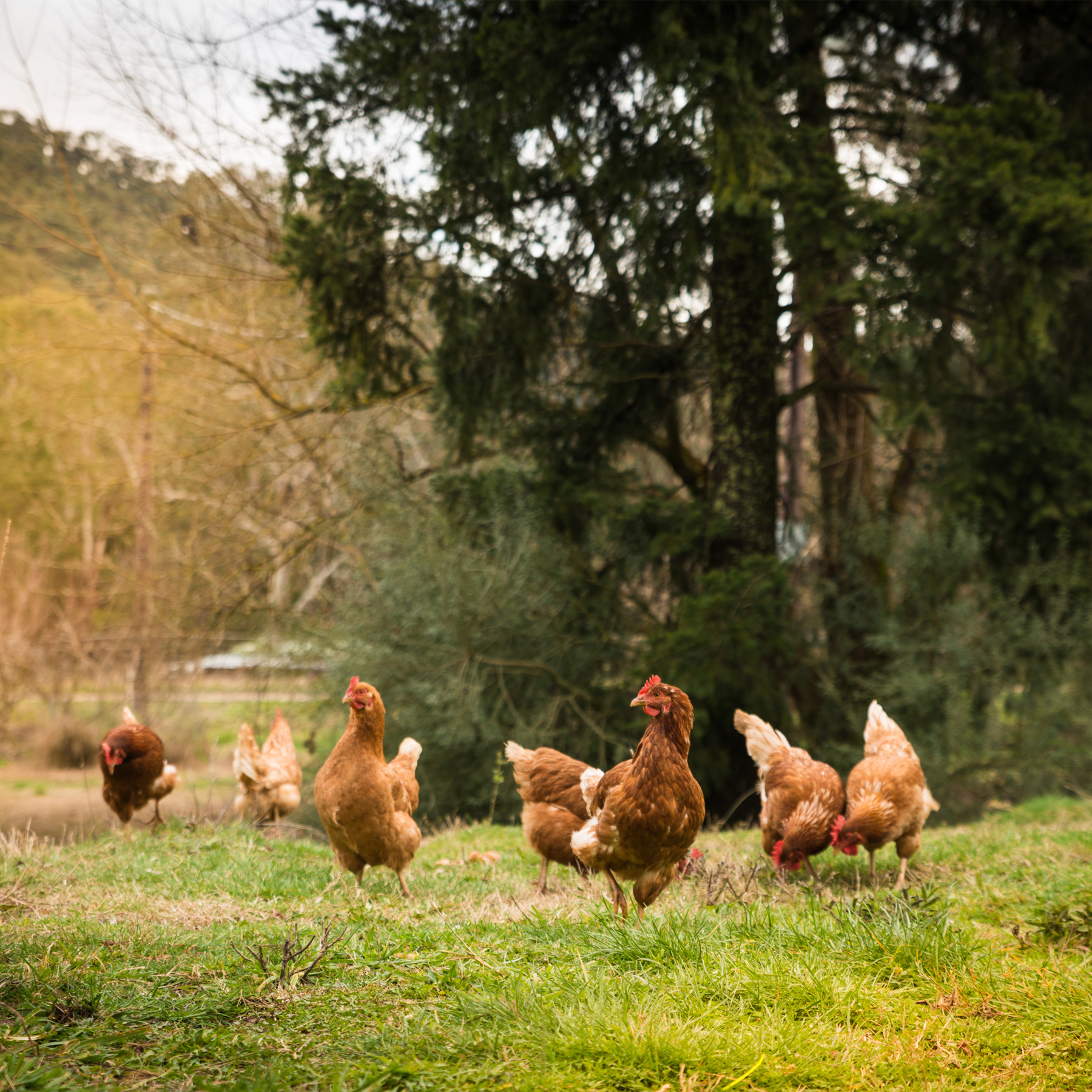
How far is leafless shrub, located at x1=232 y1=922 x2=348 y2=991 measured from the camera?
2.79 meters

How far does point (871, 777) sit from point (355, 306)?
7257 millimetres

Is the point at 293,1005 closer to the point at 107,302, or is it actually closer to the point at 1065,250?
the point at 1065,250

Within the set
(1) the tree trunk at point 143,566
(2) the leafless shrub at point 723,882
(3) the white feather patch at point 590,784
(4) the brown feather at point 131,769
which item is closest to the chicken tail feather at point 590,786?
(3) the white feather patch at point 590,784

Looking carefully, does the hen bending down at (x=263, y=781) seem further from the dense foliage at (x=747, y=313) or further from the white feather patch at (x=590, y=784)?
the white feather patch at (x=590, y=784)

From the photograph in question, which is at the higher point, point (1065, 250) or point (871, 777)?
point (1065, 250)

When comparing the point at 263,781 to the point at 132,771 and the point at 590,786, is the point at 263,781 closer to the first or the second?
the point at 132,771

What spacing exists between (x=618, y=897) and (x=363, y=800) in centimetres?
161

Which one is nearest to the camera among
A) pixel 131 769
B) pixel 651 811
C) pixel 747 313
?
pixel 651 811

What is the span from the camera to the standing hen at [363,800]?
4902 mm

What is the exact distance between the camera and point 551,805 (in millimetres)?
5414

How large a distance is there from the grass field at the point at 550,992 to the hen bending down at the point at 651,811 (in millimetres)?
192

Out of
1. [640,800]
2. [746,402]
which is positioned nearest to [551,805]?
[640,800]

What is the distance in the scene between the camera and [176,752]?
14891 mm

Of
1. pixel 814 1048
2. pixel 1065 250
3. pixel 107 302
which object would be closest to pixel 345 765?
pixel 814 1048
